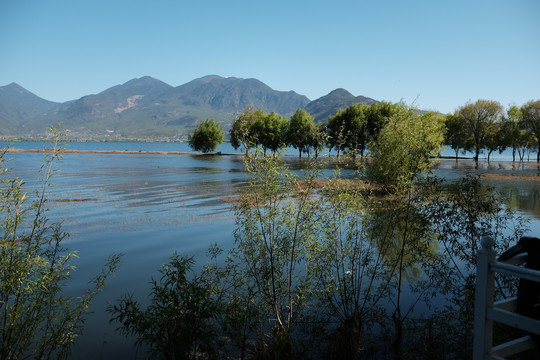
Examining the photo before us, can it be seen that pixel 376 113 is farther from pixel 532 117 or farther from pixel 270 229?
pixel 270 229

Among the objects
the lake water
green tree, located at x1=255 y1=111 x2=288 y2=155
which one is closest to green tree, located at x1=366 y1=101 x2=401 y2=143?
green tree, located at x1=255 y1=111 x2=288 y2=155

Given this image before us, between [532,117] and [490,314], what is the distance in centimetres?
10302

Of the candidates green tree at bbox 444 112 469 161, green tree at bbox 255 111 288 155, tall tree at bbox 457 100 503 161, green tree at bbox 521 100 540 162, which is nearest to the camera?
green tree at bbox 521 100 540 162

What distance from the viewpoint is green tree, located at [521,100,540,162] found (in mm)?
85188

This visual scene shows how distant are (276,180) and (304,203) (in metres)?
0.92

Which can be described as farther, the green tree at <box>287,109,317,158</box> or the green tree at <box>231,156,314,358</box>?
the green tree at <box>287,109,317,158</box>

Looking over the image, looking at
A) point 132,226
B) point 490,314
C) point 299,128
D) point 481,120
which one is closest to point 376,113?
point 299,128

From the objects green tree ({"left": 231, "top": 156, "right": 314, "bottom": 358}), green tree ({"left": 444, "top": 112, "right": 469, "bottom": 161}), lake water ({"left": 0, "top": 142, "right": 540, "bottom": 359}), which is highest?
green tree ({"left": 444, "top": 112, "right": 469, "bottom": 161})

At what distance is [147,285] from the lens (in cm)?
1235

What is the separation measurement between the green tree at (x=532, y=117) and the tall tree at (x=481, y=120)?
5321mm

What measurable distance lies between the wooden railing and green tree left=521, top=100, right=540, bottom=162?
101 meters

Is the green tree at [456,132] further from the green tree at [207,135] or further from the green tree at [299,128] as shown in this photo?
the green tree at [207,135]

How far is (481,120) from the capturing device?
8925 cm

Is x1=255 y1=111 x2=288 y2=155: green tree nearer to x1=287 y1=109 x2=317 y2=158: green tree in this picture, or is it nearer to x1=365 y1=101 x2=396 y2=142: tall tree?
x1=287 y1=109 x2=317 y2=158: green tree
